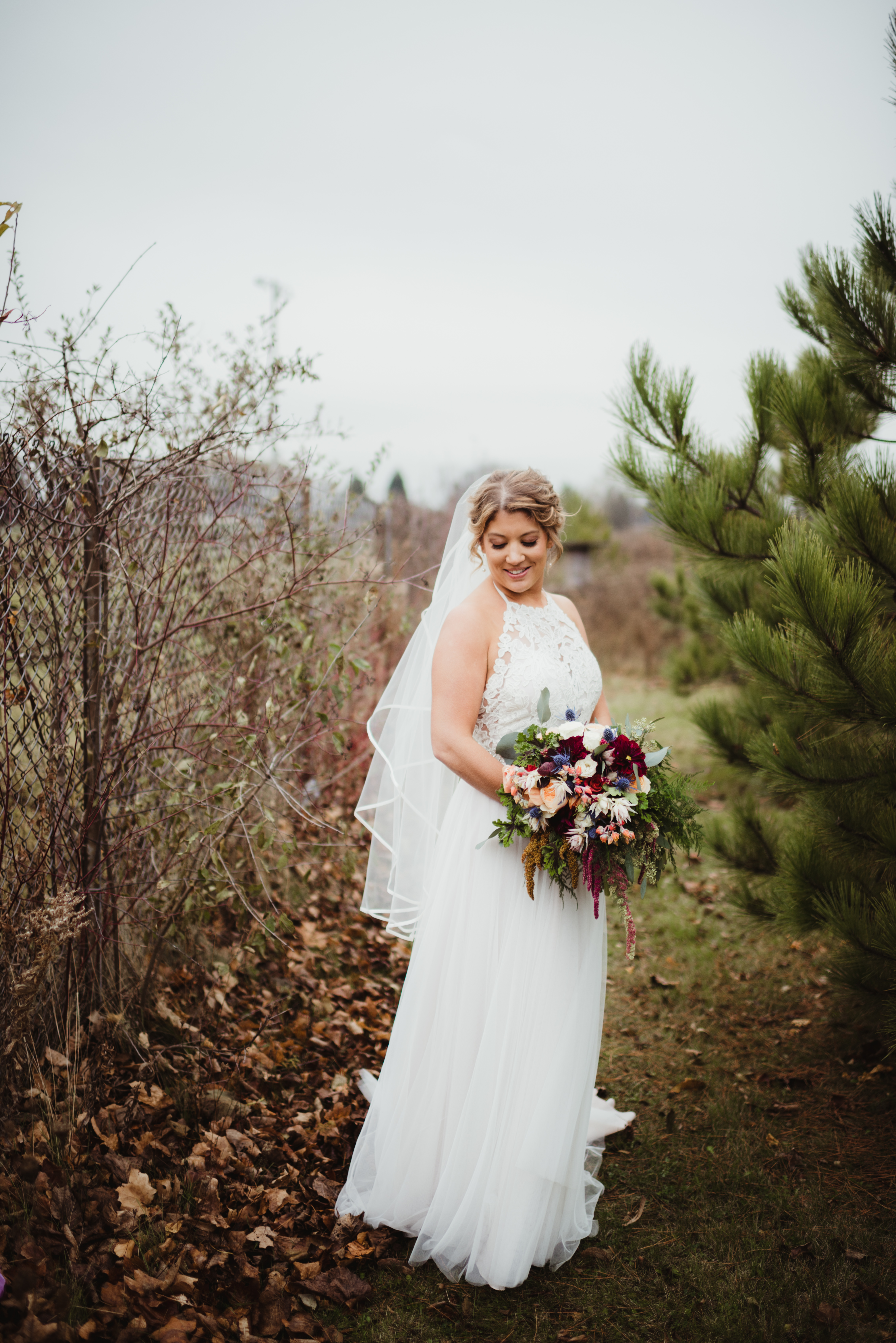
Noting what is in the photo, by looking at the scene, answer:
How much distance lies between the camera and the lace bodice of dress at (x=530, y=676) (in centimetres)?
244

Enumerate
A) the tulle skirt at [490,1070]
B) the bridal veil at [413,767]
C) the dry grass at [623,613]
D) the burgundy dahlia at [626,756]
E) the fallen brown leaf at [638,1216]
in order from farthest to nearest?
the dry grass at [623,613]
the bridal veil at [413,767]
the fallen brown leaf at [638,1216]
the tulle skirt at [490,1070]
the burgundy dahlia at [626,756]

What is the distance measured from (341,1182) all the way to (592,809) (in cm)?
192

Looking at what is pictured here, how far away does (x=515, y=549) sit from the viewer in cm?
250

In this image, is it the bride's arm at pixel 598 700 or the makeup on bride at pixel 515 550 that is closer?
the makeup on bride at pixel 515 550

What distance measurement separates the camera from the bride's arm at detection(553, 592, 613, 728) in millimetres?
2850

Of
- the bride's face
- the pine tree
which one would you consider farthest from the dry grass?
the bride's face

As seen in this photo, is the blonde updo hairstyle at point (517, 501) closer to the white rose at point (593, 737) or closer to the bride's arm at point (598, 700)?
the bride's arm at point (598, 700)

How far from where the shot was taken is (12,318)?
7.36ft

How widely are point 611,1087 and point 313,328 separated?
641 cm

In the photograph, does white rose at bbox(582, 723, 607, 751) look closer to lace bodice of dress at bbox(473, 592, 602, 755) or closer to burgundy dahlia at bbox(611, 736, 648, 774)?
burgundy dahlia at bbox(611, 736, 648, 774)

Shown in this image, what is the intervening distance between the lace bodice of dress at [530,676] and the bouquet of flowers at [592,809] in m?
0.13

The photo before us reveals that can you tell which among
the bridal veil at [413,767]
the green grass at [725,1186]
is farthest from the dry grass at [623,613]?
the bridal veil at [413,767]

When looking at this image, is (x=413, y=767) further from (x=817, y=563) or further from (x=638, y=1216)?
(x=638, y=1216)

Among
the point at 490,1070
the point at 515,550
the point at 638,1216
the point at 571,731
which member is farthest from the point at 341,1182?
the point at 515,550
